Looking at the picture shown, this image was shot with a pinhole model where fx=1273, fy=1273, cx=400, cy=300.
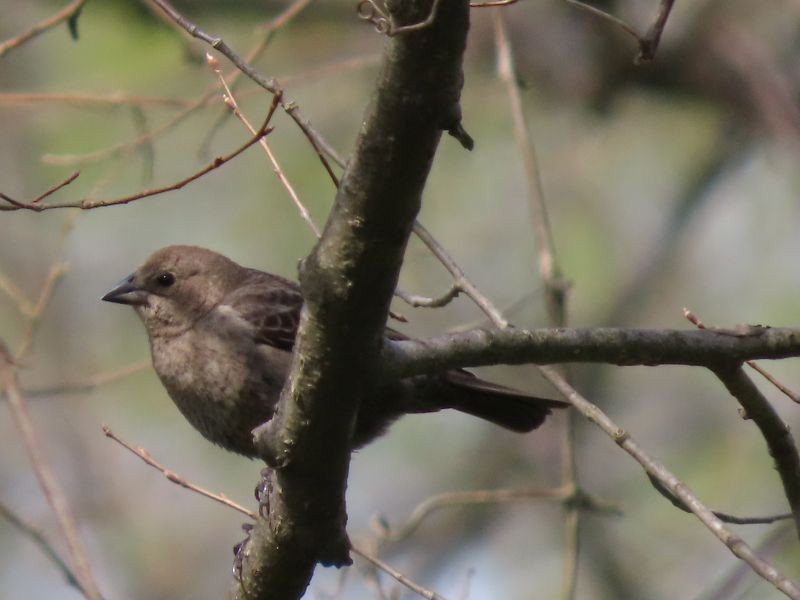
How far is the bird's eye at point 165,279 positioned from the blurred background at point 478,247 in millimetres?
2359

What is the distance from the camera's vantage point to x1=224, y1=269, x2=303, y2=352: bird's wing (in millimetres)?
4820

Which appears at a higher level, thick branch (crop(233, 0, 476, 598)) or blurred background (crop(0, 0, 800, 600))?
thick branch (crop(233, 0, 476, 598))

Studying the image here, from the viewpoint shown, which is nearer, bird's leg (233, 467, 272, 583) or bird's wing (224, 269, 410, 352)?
bird's leg (233, 467, 272, 583)

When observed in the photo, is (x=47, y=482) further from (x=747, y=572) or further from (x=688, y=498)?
(x=747, y=572)

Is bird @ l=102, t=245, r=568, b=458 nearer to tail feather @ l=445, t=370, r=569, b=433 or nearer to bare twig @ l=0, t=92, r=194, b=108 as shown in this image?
tail feather @ l=445, t=370, r=569, b=433

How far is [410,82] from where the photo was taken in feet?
7.55

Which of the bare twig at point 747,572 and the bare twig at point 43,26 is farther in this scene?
the bare twig at point 747,572

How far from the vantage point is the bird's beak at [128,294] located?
5.21 metres

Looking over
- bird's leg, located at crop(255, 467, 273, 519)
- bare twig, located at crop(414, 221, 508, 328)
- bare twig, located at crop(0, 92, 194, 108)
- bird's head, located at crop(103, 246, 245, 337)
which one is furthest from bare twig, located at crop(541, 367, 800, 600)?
bare twig, located at crop(0, 92, 194, 108)

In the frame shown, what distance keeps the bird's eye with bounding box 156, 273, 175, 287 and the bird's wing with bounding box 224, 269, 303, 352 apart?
1.04 feet

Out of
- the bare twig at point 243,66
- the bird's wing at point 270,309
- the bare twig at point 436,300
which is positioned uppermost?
the bare twig at point 243,66

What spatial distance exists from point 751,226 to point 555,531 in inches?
101

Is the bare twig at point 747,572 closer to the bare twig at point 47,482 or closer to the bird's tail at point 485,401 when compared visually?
the bird's tail at point 485,401

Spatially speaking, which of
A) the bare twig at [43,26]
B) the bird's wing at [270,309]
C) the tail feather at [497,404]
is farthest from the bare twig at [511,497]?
the bare twig at [43,26]
